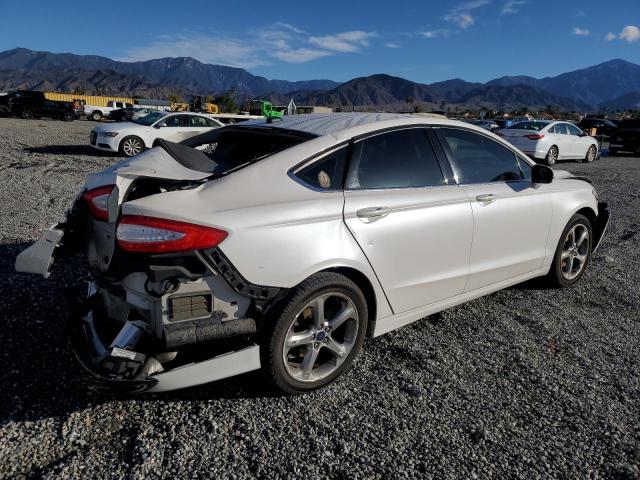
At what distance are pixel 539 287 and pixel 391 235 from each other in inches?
97.4

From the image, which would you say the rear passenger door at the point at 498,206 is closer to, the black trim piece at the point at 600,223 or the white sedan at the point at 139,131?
the black trim piece at the point at 600,223

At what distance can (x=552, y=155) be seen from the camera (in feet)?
55.1

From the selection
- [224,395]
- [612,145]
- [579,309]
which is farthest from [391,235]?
[612,145]

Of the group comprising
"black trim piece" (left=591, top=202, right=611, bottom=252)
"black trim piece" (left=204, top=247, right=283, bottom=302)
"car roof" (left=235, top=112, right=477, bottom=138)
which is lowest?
"black trim piece" (left=591, top=202, right=611, bottom=252)

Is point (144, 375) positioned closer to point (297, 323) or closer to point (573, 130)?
point (297, 323)

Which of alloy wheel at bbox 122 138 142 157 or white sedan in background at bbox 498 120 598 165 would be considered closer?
alloy wheel at bbox 122 138 142 157

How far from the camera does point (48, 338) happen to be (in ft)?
10.8

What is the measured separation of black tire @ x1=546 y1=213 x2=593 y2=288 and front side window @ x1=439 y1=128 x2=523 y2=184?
81 cm

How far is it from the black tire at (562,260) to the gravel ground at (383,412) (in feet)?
1.81

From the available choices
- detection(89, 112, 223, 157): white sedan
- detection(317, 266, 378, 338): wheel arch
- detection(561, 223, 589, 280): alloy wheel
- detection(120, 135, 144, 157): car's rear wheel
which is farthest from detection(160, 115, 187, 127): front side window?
detection(317, 266, 378, 338): wheel arch

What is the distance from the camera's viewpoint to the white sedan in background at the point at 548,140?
1607 cm

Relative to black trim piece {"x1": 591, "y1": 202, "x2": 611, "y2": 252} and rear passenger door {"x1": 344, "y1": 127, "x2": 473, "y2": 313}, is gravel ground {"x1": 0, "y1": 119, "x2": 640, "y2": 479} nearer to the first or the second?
rear passenger door {"x1": 344, "y1": 127, "x2": 473, "y2": 313}

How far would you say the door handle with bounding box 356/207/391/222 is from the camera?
2828 mm

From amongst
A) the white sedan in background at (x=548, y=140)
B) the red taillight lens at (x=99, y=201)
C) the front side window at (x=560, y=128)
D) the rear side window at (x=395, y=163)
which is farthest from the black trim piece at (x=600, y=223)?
the front side window at (x=560, y=128)
